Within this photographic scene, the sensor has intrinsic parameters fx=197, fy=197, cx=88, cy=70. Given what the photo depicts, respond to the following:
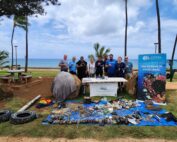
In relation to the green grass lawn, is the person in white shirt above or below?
above

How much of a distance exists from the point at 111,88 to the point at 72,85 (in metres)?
1.55

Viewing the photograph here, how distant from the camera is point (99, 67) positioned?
9000 mm

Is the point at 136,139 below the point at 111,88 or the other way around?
below

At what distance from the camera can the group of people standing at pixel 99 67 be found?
861 cm

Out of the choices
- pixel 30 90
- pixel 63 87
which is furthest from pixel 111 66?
pixel 30 90

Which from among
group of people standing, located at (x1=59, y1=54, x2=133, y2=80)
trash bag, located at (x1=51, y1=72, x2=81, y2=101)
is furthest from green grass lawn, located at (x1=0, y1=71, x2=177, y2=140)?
group of people standing, located at (x1=59, y1=54, x2=133, y2=80)

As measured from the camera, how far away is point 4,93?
24.5 feet

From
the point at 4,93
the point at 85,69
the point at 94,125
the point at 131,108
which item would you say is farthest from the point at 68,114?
the point at 85,69

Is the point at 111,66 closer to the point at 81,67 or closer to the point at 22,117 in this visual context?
the point at 81,67

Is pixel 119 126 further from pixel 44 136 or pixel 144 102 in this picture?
pixel 144 102

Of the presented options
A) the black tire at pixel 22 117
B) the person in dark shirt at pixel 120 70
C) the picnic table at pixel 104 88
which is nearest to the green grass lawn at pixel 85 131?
the black tire at pixel 22 117

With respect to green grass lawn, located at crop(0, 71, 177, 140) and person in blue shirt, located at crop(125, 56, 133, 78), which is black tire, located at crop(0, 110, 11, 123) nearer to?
green grass lawn, located at crop(0, 71, 177, 140)

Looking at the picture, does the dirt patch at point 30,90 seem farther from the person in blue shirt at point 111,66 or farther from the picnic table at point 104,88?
the person in blue shirt at point 111,66

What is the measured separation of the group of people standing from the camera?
8609 millimetres
